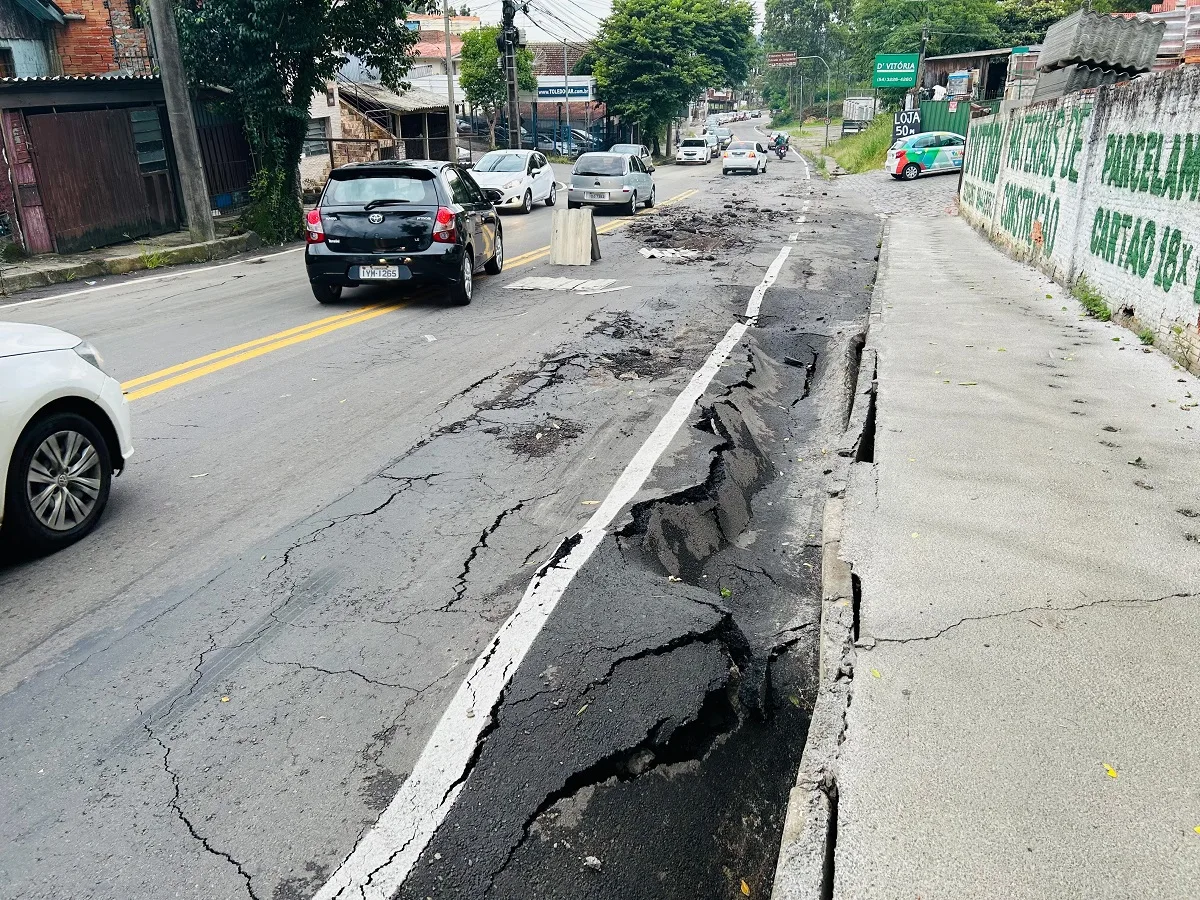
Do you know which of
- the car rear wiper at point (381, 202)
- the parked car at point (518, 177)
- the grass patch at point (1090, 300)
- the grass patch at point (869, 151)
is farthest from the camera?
the grass patch at point (869, 151)

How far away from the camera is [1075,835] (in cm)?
271

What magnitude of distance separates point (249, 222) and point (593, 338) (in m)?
12.0

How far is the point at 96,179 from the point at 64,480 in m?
14.3

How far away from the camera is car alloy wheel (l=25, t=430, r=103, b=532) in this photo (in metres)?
4.67

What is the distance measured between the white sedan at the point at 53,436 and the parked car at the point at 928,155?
110ft

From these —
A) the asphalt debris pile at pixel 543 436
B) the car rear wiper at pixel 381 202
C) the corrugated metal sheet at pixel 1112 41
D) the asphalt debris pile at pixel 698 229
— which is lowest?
the asphalt debris pile at pixel 698 229

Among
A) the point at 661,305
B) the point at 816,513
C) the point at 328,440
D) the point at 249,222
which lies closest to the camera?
the point at 816,513

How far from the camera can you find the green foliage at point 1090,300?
10039 millimetres

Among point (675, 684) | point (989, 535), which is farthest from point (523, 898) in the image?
point (989, 535)

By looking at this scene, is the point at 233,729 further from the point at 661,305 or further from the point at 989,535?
the point at 661,305

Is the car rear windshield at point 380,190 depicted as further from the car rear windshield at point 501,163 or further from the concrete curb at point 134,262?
the car rear windshield at point 501,163

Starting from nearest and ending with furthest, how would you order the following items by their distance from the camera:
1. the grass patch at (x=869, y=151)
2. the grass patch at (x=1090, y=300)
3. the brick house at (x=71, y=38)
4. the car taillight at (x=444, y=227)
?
the grass patch at (x=1090, y=300) → the car taillight at (x=444, y=227) → the brick house at (x=71, y=38) → the grass patch at (x=869, y=151)

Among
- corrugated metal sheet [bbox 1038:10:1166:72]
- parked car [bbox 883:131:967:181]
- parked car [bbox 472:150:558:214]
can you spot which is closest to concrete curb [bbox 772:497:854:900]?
corrugated metal sheet [bbox 1038:10:1166:72]

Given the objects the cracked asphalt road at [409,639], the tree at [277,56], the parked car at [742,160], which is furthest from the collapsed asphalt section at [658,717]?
the parked car at [742,160]
